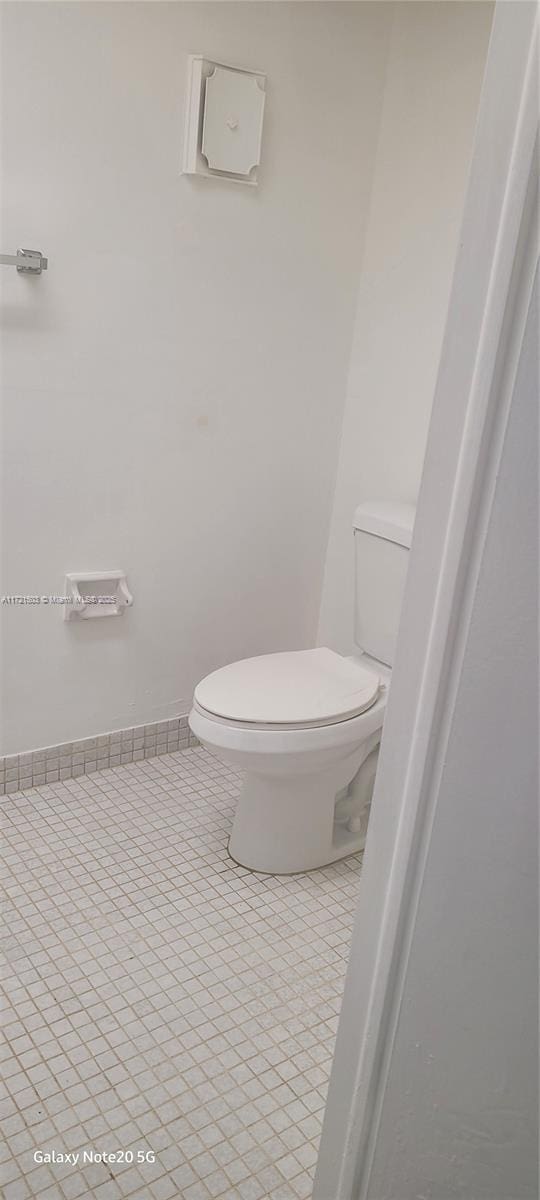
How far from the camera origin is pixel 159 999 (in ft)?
5.41

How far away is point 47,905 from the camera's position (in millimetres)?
1849

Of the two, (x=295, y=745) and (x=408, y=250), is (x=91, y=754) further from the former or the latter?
(x=408, y=250)

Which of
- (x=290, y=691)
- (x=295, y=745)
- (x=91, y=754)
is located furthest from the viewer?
(x=91, y=754)

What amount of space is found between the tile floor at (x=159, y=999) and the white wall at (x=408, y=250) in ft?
2.82

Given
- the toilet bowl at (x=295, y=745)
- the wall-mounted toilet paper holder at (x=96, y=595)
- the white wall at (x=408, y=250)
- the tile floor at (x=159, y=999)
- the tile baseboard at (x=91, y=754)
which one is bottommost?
the tile floor at (x=159, y=999)

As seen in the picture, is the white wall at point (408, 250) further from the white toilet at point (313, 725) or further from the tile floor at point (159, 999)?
the tile floor at point (159, 999)

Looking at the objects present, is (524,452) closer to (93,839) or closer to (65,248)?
(65,248)

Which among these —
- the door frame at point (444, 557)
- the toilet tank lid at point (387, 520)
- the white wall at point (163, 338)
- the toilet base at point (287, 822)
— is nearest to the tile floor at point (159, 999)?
the toilet base at point (287, 822)

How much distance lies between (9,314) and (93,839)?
1169 mm

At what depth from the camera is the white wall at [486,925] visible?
2.35ft

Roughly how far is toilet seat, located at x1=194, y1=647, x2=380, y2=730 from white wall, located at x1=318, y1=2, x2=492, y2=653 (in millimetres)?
474

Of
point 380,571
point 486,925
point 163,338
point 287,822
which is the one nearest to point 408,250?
point 163,338

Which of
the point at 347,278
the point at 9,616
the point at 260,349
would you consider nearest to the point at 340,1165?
the point at 9,616

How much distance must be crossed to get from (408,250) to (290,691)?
115 centimetres
